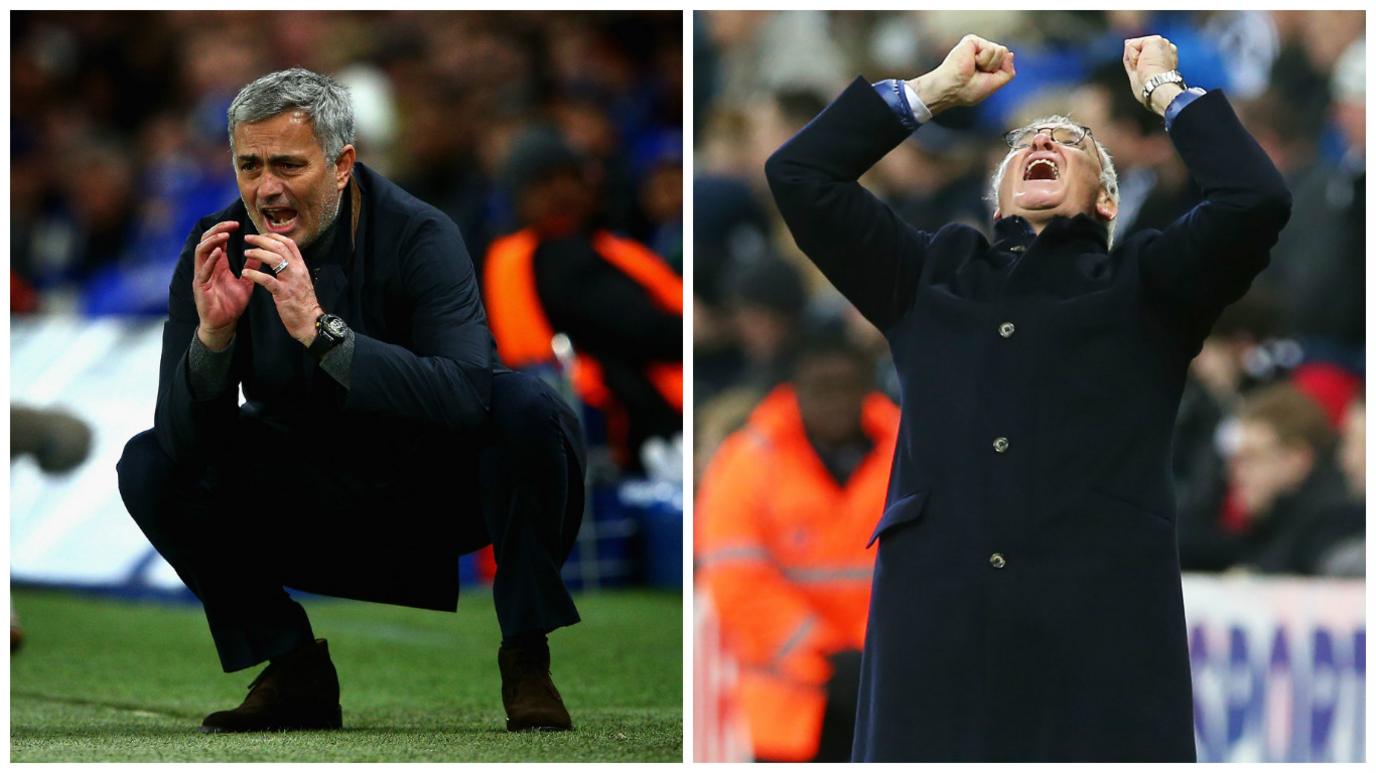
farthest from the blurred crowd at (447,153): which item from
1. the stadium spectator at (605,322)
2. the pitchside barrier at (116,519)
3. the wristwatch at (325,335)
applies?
the wristwatch at (325,335)

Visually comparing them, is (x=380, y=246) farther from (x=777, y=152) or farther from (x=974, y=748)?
(x=974, y=748)

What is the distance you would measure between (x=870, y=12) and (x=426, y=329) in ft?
11.2

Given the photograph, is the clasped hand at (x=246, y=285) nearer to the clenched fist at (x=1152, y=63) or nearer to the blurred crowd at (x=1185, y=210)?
the clenched fist at (x=1152, y=63)

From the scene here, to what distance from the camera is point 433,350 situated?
11.4 ft

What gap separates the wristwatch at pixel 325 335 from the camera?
130 inches

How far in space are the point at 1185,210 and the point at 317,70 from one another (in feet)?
12.2

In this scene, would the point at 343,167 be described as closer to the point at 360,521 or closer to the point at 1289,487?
the point at 360,521

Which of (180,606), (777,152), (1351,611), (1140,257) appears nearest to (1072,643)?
(1140,257)

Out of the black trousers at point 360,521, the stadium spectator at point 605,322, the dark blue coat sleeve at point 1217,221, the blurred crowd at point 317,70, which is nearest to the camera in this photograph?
the dark blue coat sleeve at point 1217,221

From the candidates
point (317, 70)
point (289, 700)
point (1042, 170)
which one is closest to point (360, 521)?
point (289, 700)

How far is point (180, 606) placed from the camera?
5770 millimetres

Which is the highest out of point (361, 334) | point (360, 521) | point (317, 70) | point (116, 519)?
point (317, 70)

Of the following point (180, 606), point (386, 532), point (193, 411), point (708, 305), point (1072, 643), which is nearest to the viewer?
point (1072, 643)

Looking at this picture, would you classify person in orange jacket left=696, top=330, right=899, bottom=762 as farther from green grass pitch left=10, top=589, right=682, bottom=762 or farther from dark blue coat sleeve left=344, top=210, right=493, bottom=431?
dark blue coat sleeve left=344, top=210, right=493, bottom=431
